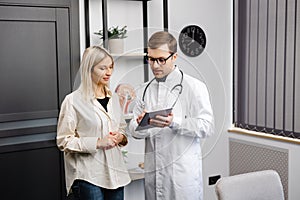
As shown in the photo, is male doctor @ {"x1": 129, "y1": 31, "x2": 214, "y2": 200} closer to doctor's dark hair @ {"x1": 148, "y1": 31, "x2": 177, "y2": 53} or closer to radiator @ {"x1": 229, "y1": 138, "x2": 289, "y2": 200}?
doctor's dark hair @ {"x1": 148, "y1": 31, "x2": 177, "y2": 53}

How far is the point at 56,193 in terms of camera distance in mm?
2684

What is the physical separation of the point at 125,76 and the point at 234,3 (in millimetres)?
2057

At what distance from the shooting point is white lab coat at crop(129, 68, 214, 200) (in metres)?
1.75

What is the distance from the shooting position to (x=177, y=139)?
1.94 metres

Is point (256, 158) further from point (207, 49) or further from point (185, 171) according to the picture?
point (185, 171)

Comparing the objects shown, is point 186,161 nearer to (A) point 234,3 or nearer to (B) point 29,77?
(B) point 29,77

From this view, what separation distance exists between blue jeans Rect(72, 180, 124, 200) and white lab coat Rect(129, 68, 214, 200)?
201 mm

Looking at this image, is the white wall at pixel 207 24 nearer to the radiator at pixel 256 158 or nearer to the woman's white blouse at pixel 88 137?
the radiator at pixel 256 158

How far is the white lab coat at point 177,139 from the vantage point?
175 centimetres

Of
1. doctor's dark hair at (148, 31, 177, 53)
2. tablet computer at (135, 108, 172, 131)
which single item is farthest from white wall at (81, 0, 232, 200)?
tablet computer at (135, 108, 172, 131)

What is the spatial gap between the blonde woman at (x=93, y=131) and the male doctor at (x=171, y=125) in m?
0.14

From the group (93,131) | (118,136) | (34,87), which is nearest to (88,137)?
(93,131)

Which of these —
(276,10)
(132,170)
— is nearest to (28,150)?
(132,170)

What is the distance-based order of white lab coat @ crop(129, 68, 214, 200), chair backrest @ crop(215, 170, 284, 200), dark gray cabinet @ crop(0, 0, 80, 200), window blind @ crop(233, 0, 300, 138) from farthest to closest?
window blind @ crop(233, 0, 300, 138), dark gray cabinet @ crop(0, 0, 80, 200), white lab coat @ crop(129, 68, 214, 200), chair backrest @ crop(215, 170, 284, 200)
